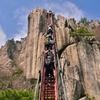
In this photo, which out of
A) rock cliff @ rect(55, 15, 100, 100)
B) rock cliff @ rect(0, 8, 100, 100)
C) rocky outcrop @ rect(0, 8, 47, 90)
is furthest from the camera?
rocky outcrop @ rect(0, 8, 47, 90)

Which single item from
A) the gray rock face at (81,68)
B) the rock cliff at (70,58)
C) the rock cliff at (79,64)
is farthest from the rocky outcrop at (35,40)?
the gray rock face at (81,68)

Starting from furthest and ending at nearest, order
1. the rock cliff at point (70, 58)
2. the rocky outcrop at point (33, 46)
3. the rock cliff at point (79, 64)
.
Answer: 1. the rocky outcrop at point (33, 46)
2. the rock cliff at point (70, 58)
3. the rock cliff at point (79, 64)

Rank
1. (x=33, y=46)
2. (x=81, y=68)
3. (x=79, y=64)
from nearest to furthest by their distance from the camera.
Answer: (x=81, y=68)
(x=79, y=64)
(x=33, y=46)

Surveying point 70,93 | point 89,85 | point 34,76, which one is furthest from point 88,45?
point 34,76

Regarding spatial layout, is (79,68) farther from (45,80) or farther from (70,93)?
(45,80)

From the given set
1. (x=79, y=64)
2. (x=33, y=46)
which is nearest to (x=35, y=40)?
(x=33, y=46)

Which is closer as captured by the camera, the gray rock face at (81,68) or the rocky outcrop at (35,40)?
the gray rock face at (81,68)

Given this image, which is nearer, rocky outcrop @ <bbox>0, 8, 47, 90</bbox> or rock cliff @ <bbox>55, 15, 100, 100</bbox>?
rock cliff @ <bbox>55, 15, 100, 100</bbox>

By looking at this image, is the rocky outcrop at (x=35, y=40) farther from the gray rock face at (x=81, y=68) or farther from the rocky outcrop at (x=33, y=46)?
the gray rock face at (x=81, y=68)

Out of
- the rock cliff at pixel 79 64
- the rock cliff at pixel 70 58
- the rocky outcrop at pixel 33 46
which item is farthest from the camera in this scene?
the rocky outcrop at pixel 33 46

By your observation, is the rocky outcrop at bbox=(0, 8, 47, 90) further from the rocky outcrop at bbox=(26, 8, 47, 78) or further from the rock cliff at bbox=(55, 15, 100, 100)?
the rock cliff at bbox=(55, 15, 100, 100)

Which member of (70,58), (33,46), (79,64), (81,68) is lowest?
(81,68)

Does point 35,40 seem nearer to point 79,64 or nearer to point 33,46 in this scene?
point 33,46

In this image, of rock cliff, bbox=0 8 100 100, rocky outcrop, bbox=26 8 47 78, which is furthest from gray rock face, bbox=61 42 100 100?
rocky outcrop, bbox=26 8 47 78
